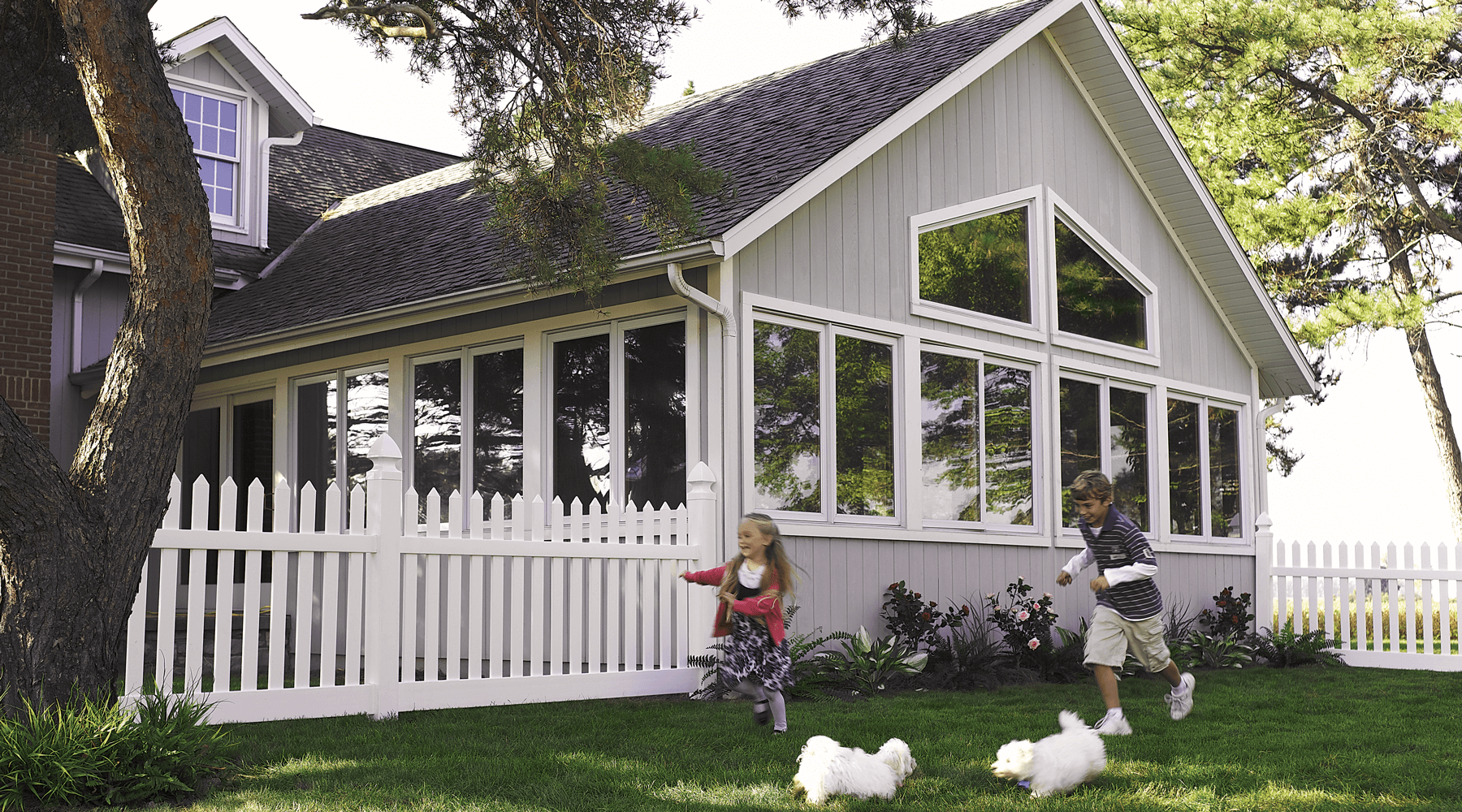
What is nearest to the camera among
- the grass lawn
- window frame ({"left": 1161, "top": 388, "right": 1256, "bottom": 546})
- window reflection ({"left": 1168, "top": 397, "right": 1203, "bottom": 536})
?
the grass lawn

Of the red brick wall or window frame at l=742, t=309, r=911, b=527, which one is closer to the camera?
window frame at l=742, t=309, r=911, b=527

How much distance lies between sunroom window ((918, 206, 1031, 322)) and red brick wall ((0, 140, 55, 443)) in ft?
25.2

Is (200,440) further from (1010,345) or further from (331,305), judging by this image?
(1010,345)

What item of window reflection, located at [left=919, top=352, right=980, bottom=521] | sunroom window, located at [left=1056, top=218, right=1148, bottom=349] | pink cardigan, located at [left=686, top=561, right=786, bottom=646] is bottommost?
pink cardigan, located at [left=686, top=561, right=786, bottom=646]

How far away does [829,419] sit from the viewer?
32.0ft

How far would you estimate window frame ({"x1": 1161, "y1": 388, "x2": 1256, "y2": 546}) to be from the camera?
43.8 feet

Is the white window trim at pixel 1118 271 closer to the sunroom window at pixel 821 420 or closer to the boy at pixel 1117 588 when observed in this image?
the sunroom window at pixel 821 420

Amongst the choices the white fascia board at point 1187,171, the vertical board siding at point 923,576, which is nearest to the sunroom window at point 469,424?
the vertical board siding at point 923,576

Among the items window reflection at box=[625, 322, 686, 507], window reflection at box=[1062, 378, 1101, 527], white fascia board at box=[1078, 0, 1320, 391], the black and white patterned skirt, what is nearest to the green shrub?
the black and white patterned skirt

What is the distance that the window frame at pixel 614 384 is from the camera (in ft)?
30.6

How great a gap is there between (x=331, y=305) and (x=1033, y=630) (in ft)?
21.7

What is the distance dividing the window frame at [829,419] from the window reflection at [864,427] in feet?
0.13

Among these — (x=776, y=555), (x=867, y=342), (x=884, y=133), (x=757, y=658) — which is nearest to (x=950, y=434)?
(x=867, y=342)

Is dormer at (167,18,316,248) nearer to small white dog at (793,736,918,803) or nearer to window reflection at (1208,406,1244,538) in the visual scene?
window reflection at (1208,406,1244,538)
